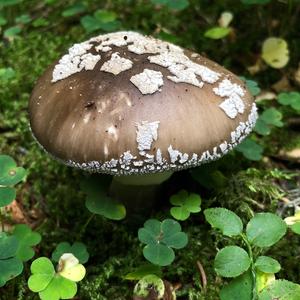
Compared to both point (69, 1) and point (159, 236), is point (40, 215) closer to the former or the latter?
point (159, 236)

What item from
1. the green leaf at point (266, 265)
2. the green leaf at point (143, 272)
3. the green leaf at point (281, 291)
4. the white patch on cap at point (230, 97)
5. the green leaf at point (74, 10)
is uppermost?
the white patch on cap at point (230, 97)

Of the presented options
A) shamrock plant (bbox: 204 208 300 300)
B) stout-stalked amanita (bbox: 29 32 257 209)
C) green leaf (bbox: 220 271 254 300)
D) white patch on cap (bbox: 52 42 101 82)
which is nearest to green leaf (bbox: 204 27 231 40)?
stout-stalked amanita (bbox: 29 32 257 209)

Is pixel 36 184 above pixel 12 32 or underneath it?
underneath

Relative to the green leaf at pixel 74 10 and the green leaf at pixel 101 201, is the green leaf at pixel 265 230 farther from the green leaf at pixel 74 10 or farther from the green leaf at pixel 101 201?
the green leaf at pixel 74 10

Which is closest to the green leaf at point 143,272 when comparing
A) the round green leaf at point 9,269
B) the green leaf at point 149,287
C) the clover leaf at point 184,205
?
the green leaf at point 149,287

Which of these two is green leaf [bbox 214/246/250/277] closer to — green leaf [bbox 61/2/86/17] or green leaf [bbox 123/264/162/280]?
green leaf [bbox 123/264/162/280]

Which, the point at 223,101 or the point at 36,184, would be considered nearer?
the point at 223,101

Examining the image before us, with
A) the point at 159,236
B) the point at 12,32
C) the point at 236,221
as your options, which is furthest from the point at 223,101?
the point at 12,32
